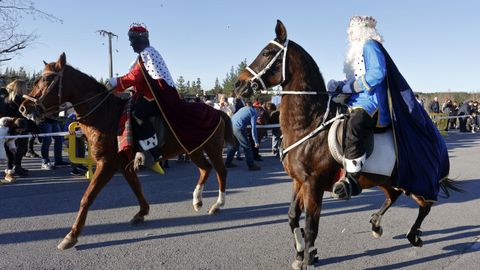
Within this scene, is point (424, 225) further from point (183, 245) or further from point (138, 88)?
point (138, 88)

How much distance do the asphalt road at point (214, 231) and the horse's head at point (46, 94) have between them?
157 cm

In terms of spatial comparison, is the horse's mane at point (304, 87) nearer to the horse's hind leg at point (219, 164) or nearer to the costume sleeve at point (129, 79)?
the costume sleeve at point (129, 79)

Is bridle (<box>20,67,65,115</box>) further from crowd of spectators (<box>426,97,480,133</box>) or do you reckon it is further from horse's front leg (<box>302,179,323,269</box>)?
crowd of spectators (<box>426,97,480,133</box>)

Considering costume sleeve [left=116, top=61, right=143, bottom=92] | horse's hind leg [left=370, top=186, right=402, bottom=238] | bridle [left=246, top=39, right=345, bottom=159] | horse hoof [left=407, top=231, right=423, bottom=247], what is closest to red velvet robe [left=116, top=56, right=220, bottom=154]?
costume sleeve [left=116, top=61, right=143, bottom=92]

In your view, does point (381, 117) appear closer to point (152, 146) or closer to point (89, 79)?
point (152, 146)

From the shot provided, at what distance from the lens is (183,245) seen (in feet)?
14.7

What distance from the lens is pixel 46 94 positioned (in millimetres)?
4582

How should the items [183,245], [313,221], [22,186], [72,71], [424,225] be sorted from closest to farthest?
[313,221] < [183,245] < [72,71] < [424,225] < [22,186]

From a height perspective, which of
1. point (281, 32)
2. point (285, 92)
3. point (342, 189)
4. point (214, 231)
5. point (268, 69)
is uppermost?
point (281, 32)

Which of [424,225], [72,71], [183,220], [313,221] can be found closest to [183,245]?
[183,220]

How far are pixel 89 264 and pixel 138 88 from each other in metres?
2.28

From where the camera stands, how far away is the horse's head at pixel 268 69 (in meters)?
3.82

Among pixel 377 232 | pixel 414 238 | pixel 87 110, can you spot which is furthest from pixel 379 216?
pixel 87 110

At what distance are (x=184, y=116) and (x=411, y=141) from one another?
304 cm
